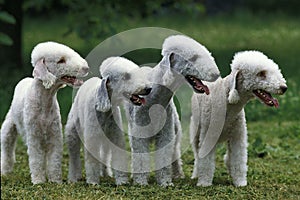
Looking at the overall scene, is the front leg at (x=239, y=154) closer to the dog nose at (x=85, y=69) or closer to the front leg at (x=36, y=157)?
the dog nose at (x=85, y=69)

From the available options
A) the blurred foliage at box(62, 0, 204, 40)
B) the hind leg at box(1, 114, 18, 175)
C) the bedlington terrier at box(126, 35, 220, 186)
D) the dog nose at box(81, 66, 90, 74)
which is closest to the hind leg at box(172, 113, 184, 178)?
the bedlington terrier at box(126, 35, 220, 186)

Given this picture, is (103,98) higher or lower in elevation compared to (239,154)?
higher

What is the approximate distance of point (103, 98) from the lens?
6.95 m

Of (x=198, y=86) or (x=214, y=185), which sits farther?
(x=214, y=185)

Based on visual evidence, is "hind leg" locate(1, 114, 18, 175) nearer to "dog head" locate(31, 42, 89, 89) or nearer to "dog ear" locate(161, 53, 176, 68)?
"dog head" locate(31, 42, 89, 89)

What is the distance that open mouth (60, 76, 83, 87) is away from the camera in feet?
23.3

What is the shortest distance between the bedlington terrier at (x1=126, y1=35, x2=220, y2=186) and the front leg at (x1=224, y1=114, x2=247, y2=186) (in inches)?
23.8

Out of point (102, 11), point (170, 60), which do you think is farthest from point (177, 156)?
point (102, 11)

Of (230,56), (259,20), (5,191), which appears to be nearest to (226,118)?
(5,191)

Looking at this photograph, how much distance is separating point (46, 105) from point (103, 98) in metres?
0.71

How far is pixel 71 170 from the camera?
7.68m

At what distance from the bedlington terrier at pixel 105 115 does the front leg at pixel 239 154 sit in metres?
1.05

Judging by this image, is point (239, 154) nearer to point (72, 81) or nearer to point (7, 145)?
point (72, 81)

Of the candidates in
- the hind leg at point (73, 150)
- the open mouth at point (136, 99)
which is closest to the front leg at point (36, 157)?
the hind leg at point (73, 150)
